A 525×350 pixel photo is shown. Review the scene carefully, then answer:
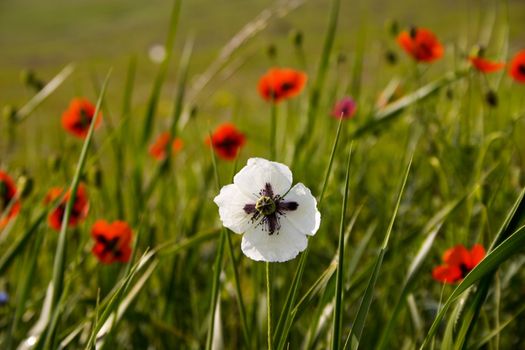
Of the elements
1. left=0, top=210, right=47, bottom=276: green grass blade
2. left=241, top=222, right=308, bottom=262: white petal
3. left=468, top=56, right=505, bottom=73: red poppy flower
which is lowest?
left=241, top=222, right=308, bottom=262: white petal

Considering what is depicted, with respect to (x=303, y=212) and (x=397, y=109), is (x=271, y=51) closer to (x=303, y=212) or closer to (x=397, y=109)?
(x=397, y=109)

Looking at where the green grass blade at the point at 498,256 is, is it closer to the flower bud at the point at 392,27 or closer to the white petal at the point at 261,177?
the white petal at the point at 261,177

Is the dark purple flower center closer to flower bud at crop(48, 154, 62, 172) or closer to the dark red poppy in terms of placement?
flower bud at crop(48, 154, 62, 172)

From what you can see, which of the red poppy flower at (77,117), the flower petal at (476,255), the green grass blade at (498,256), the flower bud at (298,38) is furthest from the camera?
the flower bud at (298,38)

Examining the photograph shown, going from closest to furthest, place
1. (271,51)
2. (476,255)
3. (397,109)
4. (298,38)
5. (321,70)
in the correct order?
1. (476,255)
2. (397,109)
3. (321,70)
4. (298,38)
5. (271,51)

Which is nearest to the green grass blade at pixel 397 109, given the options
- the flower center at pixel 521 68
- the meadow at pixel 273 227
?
the meadow at pixel 273 227

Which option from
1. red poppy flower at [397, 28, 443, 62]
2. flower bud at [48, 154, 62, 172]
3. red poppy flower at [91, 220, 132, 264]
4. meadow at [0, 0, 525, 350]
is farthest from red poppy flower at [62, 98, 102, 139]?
red poppy flower at [397, 28, 443, 62]

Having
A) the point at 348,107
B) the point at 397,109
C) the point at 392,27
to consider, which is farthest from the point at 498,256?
the point at 392,27

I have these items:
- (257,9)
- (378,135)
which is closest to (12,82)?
(257,9)
